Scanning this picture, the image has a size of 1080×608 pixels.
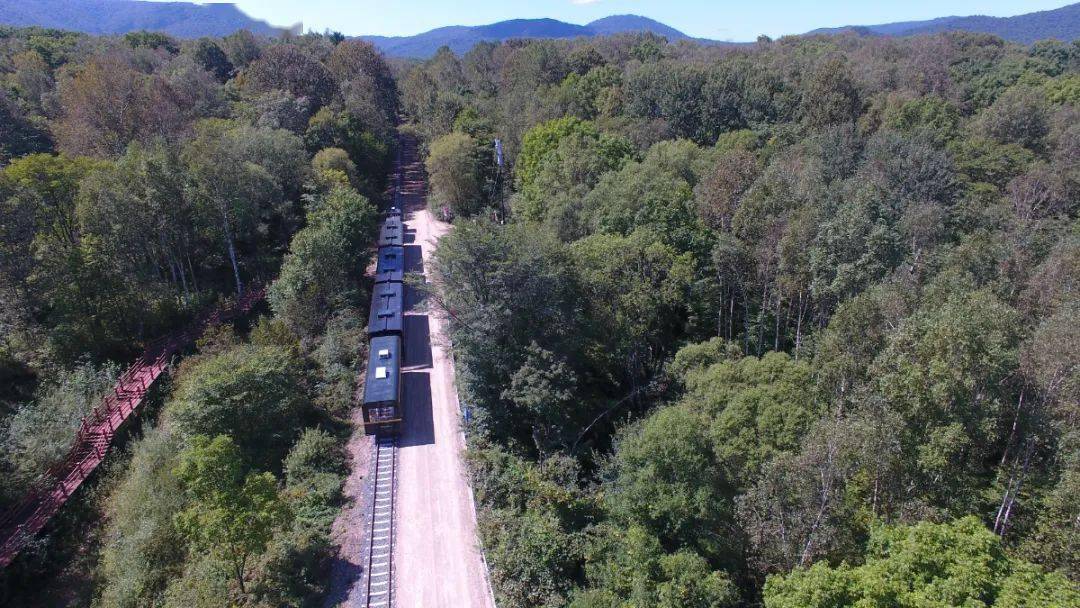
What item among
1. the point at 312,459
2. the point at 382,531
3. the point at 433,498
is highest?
the point at 312,459

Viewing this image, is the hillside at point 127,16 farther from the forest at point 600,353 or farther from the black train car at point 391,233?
the black train car at point 391,233

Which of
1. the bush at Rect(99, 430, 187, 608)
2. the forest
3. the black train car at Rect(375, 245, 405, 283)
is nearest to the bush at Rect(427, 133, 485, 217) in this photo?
the forest

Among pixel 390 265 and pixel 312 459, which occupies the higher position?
pixel 390 265

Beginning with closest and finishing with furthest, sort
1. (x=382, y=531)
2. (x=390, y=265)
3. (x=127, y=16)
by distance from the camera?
(x=382, y=531) → (x=390, y=265) → (x=127, y=16)

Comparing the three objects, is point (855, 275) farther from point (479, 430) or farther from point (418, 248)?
point (418, 248)

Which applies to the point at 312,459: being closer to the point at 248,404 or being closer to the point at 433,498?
the point at 248,404

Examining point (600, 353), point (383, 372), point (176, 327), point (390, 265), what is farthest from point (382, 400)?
point (176, 327)

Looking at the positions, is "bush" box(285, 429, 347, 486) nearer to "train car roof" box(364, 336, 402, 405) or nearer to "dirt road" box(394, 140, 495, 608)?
"train car roof" box(364, 336, 402, 405)
